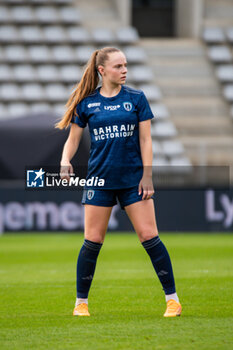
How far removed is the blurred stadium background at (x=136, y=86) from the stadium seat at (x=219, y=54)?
38 millimetres

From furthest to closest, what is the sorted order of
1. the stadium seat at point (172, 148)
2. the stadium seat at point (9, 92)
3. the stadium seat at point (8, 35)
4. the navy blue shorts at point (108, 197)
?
the stadium seat at point (8, 35) < the stadium seat at point (9, 92) < the stadium seat at point (172, 148) < the navy blue shorts at point (108, 197)

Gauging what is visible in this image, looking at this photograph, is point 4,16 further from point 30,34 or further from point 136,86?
point 136,86

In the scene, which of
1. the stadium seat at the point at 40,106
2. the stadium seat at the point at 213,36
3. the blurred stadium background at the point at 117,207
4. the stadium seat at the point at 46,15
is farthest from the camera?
the stadium seat at the point at 213,36

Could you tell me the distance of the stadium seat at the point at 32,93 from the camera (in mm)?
23906

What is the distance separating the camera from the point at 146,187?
18.1 feet

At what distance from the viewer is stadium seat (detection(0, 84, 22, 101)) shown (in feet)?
77.4

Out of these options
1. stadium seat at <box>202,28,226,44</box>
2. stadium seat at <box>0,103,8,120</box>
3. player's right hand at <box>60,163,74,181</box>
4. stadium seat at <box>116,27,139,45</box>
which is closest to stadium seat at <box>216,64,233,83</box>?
stadium seat at <box>202,28,226,44</box>

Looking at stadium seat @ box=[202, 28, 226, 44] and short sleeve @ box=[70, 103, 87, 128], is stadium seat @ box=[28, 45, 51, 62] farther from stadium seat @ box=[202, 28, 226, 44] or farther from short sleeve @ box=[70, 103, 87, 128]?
short sleeve @ box=[70, 103, 87, 128]

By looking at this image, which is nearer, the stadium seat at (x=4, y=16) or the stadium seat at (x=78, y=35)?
the stadium seat at (x=4, y=16)

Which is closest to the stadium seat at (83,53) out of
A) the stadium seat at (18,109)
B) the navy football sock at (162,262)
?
the stadium seat at (18,109)

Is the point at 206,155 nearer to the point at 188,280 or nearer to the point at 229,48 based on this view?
the point at 229,48

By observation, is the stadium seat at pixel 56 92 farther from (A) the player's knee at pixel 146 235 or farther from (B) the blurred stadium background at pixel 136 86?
(A) the player's knee at pixel 146 235

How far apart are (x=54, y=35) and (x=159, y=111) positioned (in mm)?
4669

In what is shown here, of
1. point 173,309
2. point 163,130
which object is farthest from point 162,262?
point 163,130
